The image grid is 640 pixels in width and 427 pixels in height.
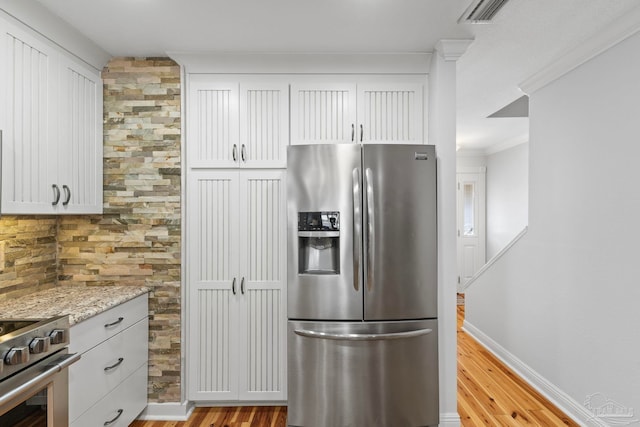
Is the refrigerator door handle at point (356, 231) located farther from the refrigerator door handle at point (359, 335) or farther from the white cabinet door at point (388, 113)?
the white cabinet door at point (388, 113)

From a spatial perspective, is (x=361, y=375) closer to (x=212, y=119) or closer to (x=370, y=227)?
(x=370, y=227)

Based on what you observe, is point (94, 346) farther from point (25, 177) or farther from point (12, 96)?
point (12, 96)

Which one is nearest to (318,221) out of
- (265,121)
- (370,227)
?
(370,227)

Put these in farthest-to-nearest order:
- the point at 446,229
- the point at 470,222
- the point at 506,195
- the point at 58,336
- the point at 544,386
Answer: the point at 470,222, the point at 506,195, the point at 544,386, the point at 446,229, the point at 58,336

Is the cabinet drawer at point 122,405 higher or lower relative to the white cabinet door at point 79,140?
lower

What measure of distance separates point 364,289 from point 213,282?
108 cm

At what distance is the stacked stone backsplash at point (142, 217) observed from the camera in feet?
8.32

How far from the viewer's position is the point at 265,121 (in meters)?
2.59

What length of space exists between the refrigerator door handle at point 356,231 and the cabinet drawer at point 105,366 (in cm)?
146

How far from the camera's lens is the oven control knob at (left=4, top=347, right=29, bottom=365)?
4.50 feet

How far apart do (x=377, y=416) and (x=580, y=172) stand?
6.92 feet

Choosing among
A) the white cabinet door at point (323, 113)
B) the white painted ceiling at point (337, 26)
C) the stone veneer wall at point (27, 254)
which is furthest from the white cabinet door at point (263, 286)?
the stone veneer wall at point (27, 254)

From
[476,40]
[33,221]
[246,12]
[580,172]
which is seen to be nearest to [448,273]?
[580,172]

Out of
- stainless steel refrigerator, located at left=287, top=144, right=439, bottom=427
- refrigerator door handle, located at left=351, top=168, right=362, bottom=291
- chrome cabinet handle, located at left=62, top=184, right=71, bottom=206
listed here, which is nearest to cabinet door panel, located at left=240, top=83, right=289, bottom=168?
stainless steel refrigerator, located at left=287, top=144, right=439, bottom=427
